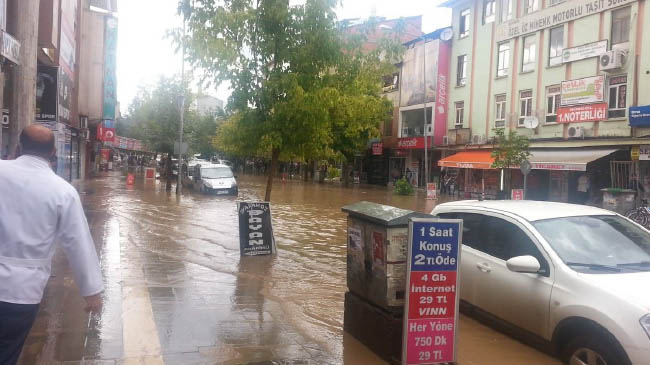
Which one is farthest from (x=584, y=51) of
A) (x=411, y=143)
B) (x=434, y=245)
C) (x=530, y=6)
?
(x=434, y=245)

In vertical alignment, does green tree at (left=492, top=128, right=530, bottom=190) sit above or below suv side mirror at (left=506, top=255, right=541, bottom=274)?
above

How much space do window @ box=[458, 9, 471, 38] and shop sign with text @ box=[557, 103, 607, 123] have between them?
10.5m

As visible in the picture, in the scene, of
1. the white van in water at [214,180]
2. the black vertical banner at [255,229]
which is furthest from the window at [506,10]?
the black vertical banner at [255,229]

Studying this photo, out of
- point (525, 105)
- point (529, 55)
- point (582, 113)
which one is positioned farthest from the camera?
point (525, 105)

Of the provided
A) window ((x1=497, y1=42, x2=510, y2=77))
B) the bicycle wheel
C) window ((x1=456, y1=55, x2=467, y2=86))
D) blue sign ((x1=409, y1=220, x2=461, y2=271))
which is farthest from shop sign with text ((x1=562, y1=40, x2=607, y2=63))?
blue sign ((x1=409, y1=220, x2=461, y2=271))

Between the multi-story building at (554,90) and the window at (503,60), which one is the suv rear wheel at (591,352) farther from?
the window at (503,60)

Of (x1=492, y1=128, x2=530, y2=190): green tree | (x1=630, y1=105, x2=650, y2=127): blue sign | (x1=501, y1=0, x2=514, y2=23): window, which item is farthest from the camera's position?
(x1=501, y1=0, x2=514, y2=23): window

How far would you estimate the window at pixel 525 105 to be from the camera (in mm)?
30000

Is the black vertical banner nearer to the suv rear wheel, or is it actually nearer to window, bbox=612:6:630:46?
the suv rear wheel

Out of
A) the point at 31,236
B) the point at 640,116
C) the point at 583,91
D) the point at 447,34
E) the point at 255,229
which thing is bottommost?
the point at 255,229

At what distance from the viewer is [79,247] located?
10.5 feet

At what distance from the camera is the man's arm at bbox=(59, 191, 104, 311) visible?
3174 millimetres

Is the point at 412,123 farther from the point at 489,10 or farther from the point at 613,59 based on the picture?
the point at 613,59

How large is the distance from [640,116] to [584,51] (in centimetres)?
497
